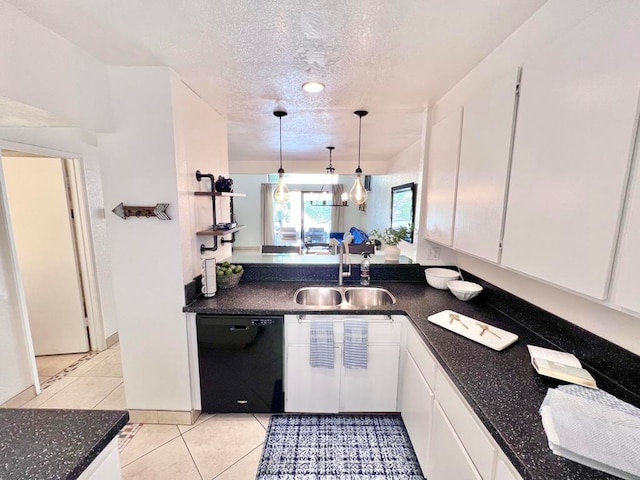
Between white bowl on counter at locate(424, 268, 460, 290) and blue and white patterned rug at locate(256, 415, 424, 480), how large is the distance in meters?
1.04

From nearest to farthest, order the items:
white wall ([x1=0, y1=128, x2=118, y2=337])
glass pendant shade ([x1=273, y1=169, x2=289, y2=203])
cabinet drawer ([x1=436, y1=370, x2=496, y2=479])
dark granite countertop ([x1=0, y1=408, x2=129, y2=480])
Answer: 1. dark granite countertop ([x1=0, y1=408, x2=129, y2=480])
2. cabinet drawer ([x1=436, y1=370, x2=496, y2=479])
3. white wall ([x1=0, y1=128, x2=118, y2=337])
4. glass pendant shade ([x1=273, y1=169, x2=289, y2=203])

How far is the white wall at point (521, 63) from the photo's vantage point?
1.03 meters

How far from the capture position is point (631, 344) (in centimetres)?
101

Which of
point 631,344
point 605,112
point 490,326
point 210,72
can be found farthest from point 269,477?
point 210,72

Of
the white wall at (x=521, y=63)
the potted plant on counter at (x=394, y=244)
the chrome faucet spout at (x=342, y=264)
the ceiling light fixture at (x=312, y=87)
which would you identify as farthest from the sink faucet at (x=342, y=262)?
the ceiling light fixture at (x=312, y=87)

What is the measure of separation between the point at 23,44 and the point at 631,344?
2.80 m

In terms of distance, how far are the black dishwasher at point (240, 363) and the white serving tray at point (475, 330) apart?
3.35 ft

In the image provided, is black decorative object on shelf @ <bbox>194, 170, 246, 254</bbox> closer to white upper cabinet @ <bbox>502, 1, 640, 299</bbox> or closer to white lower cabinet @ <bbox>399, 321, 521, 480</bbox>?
white lower cabinet @ <bbox>399, 321, 521, 480</bbox>

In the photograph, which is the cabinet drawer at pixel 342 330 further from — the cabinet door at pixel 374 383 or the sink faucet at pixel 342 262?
the sink faucet at pixel 342 262

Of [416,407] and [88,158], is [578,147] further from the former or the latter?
[88,158]

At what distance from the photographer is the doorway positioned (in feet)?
8.14

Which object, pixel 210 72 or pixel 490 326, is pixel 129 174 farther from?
pixel 490 326

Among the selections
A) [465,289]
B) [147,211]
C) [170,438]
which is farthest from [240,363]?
[465,289]

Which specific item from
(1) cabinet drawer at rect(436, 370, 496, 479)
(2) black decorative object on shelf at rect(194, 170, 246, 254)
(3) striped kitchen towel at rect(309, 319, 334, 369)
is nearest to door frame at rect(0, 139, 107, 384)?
(2) black decorative object on shelf at rect(194, 170, 246, 254)
